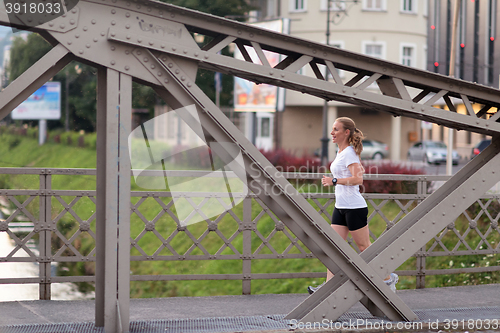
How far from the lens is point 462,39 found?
4347cm

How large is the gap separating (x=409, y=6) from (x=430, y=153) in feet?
38.3

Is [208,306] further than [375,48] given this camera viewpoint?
No

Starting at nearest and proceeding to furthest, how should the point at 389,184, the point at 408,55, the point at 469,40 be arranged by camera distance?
the point at 389,184 → the point at 408,55 → the point at 469,40

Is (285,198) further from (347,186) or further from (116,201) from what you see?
(116,201)

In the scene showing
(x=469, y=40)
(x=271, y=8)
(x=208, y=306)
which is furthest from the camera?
(x=469, y=40)

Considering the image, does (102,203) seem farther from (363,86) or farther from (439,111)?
(439,111)

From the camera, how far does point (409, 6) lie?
39.1m

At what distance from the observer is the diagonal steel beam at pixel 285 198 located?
12.8 ft

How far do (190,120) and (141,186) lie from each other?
2.36 m

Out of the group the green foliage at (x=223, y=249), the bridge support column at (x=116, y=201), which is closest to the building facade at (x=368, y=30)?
the green foliage at (x=223, y=249)

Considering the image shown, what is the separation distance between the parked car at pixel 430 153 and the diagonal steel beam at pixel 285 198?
102 feet

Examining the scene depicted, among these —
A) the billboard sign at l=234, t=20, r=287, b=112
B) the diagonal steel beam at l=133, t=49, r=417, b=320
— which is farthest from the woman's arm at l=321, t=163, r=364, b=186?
the billboard sign at l=234, t=20, r=287, b=112

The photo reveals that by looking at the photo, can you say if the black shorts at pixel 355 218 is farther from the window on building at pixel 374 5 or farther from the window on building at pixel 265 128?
the window on building at pixel 265 128

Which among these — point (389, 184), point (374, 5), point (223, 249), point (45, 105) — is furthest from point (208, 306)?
point (374, 5)
